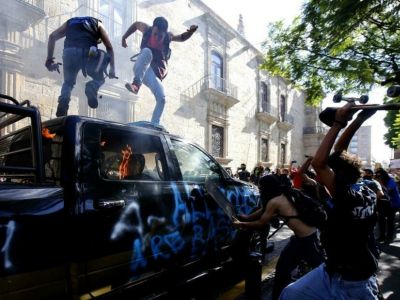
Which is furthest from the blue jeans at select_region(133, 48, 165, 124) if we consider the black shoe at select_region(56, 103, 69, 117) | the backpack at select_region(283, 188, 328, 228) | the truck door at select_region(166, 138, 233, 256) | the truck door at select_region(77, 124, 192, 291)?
the backpack at select_region(283, 188, 328, 228)

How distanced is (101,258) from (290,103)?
28.4m

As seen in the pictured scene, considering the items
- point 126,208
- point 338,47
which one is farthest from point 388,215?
point 126,208

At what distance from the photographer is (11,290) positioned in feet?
6.27

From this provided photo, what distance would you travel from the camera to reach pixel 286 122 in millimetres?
27203

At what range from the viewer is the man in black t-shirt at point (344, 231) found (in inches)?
83.1

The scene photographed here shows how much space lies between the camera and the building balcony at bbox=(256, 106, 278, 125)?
72.3 feet

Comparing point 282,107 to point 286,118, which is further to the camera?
point 286,118

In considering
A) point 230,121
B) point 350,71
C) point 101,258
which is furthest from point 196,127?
point 101,258

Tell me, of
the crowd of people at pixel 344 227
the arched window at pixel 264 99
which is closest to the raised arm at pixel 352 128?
the crowd of people at pixel 344 227

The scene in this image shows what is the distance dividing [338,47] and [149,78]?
5.72 m

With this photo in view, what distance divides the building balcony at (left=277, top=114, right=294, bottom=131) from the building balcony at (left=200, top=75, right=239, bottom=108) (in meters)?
8.26

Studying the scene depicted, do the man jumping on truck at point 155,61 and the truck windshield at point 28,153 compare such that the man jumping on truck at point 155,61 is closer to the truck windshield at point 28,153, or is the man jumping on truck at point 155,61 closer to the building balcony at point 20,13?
the building balcony at point 20,13

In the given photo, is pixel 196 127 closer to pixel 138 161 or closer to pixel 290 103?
pixel 138 161

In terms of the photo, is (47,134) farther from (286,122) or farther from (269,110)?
(286,122)
